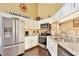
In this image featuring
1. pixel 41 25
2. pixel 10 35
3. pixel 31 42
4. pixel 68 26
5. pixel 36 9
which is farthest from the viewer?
pixel 31 42

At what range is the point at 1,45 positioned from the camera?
2551mm

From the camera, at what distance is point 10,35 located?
2609 millimetres

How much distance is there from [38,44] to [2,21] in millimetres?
848

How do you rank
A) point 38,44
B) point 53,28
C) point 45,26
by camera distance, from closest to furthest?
1. point 45,26
2. point 53,28
3. point 38,44

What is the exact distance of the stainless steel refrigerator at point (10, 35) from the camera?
2.52 meters

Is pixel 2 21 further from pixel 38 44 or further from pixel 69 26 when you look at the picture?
pixel 69 26

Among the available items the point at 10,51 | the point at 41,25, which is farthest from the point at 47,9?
the point at 10,51

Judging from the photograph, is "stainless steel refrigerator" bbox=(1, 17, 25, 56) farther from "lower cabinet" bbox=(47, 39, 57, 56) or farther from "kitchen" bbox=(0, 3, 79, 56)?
"lower cabinet" bbox=(47, 39, 57, 56)

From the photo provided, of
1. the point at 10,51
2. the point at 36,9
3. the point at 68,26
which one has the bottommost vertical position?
the point at 10,51

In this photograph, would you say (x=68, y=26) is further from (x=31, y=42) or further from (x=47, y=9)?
(x=31, y=42)

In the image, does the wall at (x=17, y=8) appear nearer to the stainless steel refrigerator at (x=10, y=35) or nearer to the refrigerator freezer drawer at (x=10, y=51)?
the stainless steel refrigerator at (x=10, y=35)

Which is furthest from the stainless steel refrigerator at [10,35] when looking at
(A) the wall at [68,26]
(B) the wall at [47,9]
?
(A) the wall at [68,26]

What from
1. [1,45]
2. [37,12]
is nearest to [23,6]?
[37,12]

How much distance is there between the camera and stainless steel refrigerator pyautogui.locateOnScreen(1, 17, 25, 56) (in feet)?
8.27
